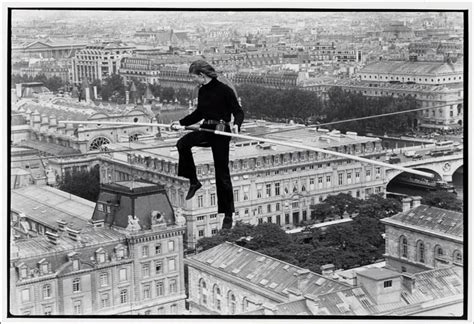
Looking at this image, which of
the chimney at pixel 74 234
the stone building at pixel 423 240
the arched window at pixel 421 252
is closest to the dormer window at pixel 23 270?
the chimney at pixel 74 234

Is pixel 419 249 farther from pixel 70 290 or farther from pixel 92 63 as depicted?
pixel 92 63

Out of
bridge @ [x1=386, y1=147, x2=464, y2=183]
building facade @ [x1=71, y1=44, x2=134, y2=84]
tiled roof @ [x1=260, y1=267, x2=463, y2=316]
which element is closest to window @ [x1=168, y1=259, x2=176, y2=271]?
tiled roof @ [x1=260, y1=267, x2=463, y2=316]

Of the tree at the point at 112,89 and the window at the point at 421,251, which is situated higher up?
the tree at the point at 112,89

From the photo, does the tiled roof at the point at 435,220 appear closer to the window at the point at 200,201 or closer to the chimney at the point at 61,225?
the window at the point at 200,201

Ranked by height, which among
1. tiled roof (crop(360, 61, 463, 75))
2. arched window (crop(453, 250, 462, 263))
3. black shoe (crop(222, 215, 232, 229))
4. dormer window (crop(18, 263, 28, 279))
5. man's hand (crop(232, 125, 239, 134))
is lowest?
arched window (crop(453, 250, 462, 263))

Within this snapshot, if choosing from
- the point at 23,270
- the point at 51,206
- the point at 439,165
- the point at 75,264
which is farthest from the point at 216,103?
the point at 439,165

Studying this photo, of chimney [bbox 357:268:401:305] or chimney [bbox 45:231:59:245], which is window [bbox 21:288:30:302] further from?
chimney [bbox 357:268:401:305]
